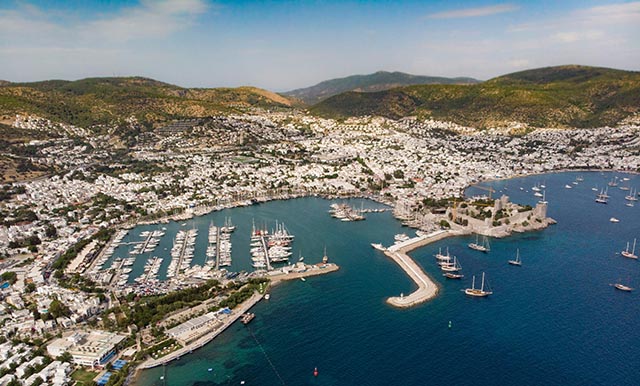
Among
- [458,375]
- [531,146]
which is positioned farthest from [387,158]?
[458,375]

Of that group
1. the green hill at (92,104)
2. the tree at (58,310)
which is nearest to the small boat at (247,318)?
the tree at (58,310)

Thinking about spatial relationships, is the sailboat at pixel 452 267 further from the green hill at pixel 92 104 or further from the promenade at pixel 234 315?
the green hill at pixel 92 104

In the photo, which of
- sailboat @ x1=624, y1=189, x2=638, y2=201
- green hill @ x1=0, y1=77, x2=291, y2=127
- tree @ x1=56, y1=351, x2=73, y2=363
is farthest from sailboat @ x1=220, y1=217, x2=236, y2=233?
green hill @ x1=0, y1=77, x2=291, y2=127

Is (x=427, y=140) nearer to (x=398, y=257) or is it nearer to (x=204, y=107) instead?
(x=204, y=107)

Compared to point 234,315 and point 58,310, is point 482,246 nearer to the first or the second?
point 234,315

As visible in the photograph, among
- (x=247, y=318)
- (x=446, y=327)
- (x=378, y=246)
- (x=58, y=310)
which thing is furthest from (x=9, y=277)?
(x=446, y=327)

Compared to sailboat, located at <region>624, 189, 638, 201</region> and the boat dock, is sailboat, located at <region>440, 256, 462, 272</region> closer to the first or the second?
the boat dock

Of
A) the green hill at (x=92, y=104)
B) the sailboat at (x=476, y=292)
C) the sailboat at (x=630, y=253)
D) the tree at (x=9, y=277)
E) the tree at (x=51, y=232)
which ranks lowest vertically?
the sailboat at (x=476, y=292)

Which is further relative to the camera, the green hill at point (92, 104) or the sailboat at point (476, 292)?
the green hill at point (92, 104)
